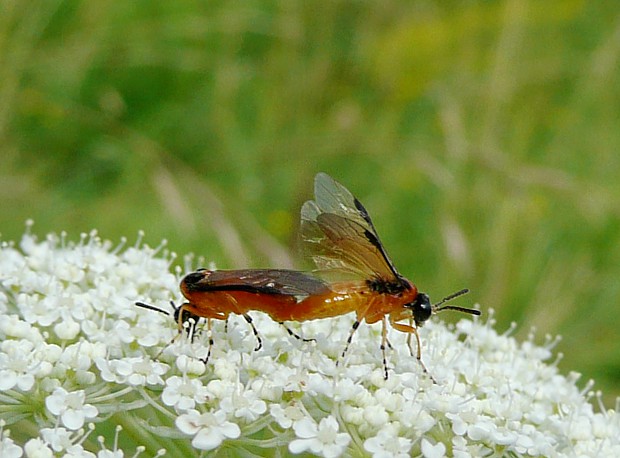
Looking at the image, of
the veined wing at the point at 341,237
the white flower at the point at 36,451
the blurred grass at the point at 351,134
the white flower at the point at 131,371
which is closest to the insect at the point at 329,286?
the veined wing at the point at 341,237

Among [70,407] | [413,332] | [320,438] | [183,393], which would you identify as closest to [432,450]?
[320,438]

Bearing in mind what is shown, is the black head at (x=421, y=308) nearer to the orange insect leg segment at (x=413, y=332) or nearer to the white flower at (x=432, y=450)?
the orange insect leg segment at (x=413, y=332)

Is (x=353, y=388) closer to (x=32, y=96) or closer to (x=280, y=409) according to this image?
(x=280, y=409)

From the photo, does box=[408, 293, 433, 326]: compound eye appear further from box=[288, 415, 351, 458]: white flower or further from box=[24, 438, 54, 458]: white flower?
box=[24, 438, 54, 458]: white flower

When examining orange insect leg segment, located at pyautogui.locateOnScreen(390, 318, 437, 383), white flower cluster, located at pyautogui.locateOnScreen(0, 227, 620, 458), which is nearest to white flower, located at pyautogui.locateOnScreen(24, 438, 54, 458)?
white flower cluster, located at pyautogui.locateOnScreen(0, 227, 620, 458)

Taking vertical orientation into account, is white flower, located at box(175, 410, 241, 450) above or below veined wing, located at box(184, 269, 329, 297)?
below

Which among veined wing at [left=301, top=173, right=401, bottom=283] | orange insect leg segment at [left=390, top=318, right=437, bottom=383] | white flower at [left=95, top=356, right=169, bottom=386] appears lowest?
white flower at [left=95, top=356, right=169, bottom=386]

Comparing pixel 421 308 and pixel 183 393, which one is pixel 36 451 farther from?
pixel 421 308
